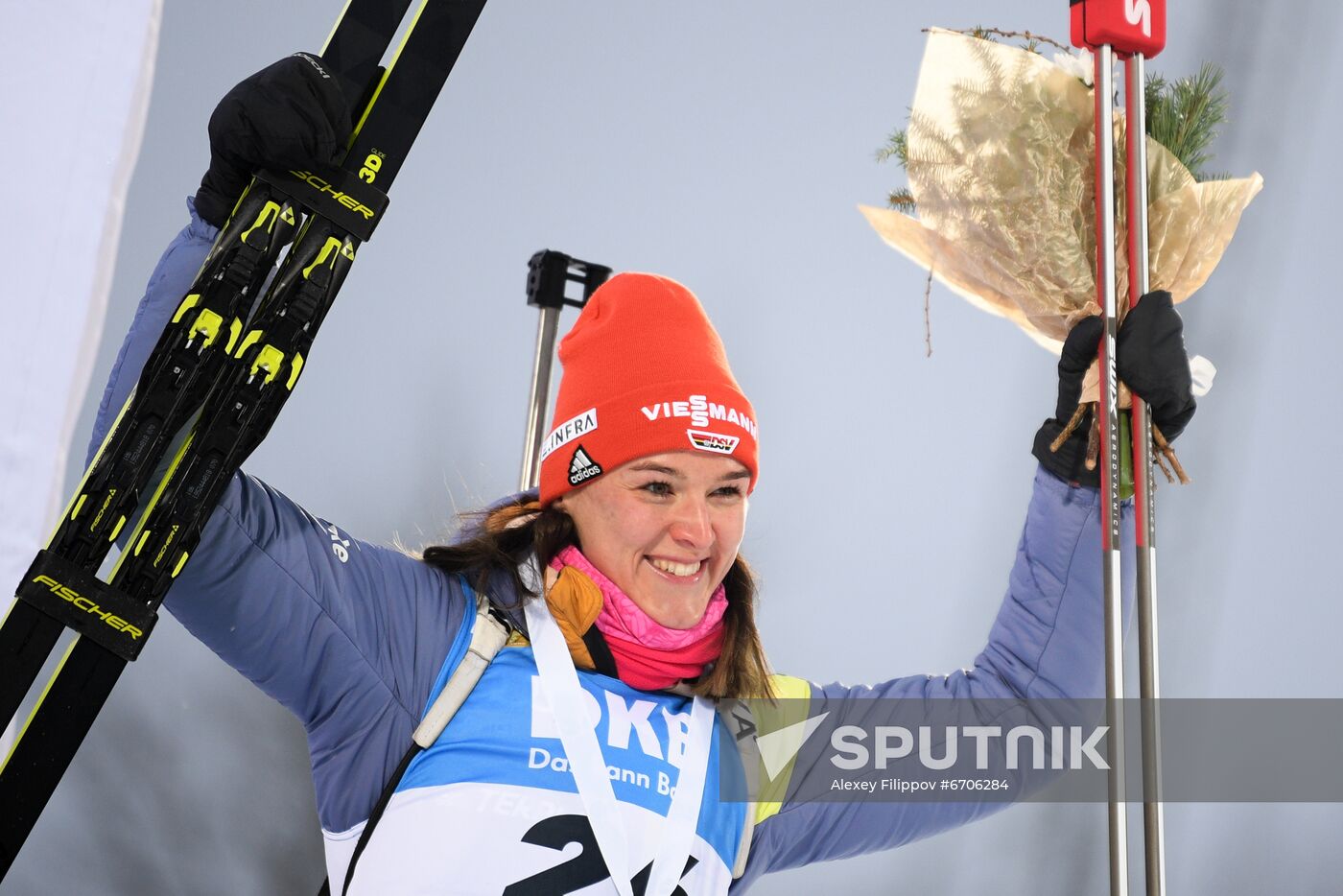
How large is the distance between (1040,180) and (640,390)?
16.3 inches

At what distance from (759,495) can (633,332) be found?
3.43ft

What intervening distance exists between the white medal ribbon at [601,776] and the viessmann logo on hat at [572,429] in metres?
0.17

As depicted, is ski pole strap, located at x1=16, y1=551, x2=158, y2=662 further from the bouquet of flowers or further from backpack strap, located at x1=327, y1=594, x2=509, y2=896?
the bouquet of flowers

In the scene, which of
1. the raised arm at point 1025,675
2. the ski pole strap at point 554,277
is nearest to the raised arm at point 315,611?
the raised arm at point 1025,675

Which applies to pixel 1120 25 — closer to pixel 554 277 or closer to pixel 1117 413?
pixel 1117 413

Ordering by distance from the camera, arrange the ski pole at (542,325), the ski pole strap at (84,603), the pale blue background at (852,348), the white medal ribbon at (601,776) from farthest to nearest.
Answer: the pale blue background at (852,348), the ski pole at (542,325), the white medal ribbon at (601,776), the ski pole strap at (84,603)

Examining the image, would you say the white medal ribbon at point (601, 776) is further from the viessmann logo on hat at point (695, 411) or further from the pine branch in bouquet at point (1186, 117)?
the pine branch in bouquet at point (1186, 117)

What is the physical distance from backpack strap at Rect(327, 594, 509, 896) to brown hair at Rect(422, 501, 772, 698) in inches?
1.9

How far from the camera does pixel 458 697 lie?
1088 mm

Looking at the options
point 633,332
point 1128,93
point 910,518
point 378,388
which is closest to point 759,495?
point 910,518

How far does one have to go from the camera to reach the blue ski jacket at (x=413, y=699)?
0.97 m

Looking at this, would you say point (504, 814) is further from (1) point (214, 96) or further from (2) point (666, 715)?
(1) point (214, 96)

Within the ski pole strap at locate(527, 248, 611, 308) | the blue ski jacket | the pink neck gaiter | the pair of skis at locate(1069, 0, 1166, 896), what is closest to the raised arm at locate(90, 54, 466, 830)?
the blue ski jacket

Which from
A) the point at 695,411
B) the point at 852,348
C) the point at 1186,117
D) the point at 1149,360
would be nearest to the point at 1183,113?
the point at 1186,117
